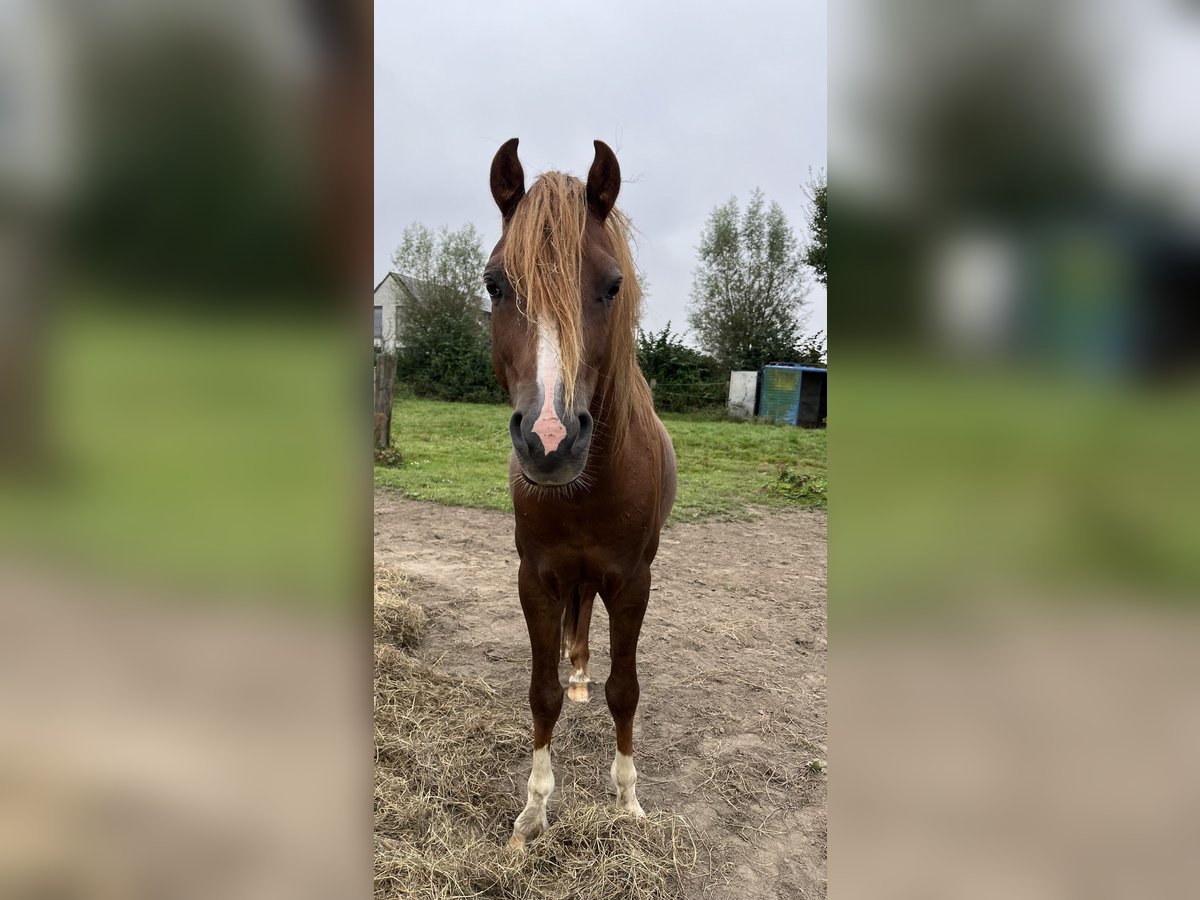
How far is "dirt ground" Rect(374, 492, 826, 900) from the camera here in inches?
112

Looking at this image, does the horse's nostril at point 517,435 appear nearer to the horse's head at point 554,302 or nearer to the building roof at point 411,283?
the horse's head at point 554,302

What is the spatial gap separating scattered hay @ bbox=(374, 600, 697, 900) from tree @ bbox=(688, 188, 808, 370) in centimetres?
1859

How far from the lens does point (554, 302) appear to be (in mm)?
1947

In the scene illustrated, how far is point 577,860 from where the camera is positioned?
99.7 inches

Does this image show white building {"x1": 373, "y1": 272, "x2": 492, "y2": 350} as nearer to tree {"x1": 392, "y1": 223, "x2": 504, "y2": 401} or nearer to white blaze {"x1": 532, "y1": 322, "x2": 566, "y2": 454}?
tree {"x1": 392, "y1": 223, "x2": 504, "y2": 401}

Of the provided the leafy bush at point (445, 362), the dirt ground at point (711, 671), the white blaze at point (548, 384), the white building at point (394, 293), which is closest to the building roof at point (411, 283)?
the white building at point (394, 293)

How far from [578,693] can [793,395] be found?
15408 mm

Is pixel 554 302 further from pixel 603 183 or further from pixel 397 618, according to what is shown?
pixel 397 618

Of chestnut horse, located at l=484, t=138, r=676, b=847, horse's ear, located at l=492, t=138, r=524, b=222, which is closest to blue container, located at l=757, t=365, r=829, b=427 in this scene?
chestnut horse, located at l=484, t=138, r=676, b=847
